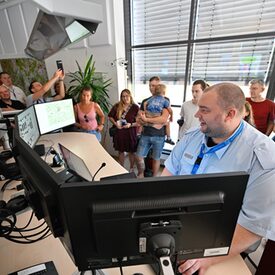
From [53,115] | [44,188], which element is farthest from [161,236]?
[53,115]

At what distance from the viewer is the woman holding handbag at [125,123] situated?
9.46 ft

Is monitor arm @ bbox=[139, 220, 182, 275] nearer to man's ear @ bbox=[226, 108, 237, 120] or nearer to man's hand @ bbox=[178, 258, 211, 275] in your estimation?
man's hand @ bbox=[178, 258, 211, 275]

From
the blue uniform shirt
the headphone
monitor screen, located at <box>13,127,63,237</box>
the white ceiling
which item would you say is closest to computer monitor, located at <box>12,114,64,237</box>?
monitor screen, located at <box>13,127,63,237</box>

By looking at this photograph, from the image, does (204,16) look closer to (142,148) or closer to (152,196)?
(142,148)

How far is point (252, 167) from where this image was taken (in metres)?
0.95

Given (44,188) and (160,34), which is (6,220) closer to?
(44,188)

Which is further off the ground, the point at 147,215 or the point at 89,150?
the point at 147,215

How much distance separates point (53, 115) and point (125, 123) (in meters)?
1.05

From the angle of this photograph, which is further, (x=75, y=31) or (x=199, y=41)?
(x=199, y=41)

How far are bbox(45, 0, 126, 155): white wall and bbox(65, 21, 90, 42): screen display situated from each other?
1.93 meters

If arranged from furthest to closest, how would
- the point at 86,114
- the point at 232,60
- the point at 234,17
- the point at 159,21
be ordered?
the point at 159,21
the point at 86,114
the point at 232,60
the point at 234,17

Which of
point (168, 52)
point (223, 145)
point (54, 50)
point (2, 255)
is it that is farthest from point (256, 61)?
point (2, 255)

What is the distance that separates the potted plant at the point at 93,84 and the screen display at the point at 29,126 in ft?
5.16

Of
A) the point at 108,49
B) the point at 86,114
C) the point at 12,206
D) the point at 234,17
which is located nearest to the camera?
the point at 12,206
